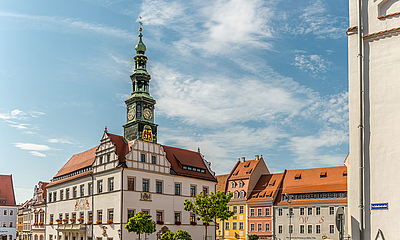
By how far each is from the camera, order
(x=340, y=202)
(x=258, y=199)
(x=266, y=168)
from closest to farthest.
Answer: (x=340, y=202) < (x=258, y=199) < (x=266, y=168)

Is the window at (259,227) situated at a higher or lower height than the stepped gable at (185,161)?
lower

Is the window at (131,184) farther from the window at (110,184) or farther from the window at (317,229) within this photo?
the window at (317,229)

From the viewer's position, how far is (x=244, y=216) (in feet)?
253

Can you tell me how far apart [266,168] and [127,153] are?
4342 centimetres

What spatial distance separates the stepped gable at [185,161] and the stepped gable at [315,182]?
19320mm

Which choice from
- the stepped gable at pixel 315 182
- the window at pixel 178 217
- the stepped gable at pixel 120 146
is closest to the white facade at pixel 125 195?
the window at pixel 178 217

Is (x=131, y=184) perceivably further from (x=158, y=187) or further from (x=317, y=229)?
(x=317, y=229)

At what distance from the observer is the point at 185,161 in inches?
2341

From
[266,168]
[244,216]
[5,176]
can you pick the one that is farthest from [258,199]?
[5,176]

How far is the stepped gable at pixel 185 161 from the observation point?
2251 inches

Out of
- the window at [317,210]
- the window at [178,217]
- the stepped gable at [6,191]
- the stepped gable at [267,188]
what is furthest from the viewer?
the stepped gable at [6,191]

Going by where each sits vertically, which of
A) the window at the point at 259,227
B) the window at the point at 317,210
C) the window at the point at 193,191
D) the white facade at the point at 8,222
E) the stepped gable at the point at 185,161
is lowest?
the white facade at the point at 8,222

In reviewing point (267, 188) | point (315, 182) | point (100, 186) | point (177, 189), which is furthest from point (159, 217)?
point (315, 182)

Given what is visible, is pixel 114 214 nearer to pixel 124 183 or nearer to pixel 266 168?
pixel 124 183
